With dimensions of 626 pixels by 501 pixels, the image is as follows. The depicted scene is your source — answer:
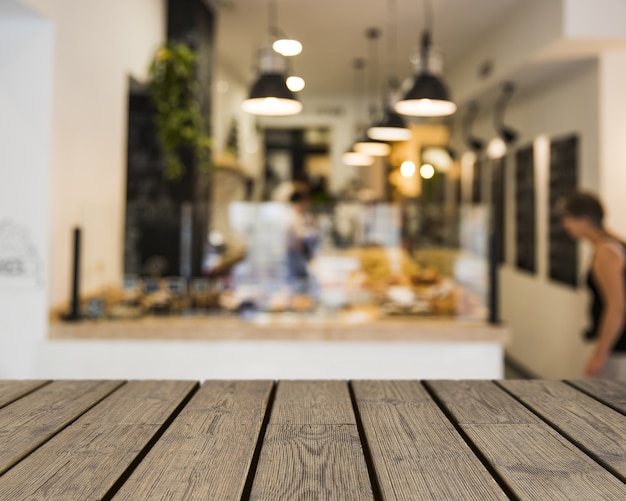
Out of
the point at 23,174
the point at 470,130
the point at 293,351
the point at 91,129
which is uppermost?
the point at 470,130

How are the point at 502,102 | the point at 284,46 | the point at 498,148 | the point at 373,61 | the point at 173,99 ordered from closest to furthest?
the point at 284,46 < the point at 173,99 < the point at 502,102 < the point at 498,148 < the point at 373,61

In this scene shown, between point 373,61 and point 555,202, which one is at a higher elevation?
point 373,61

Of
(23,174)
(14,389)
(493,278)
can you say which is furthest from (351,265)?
(14,389)

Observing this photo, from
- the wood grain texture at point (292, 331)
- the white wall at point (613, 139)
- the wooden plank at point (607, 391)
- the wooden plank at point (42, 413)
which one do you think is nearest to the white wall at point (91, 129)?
the wood grain texture at point (292, 331)

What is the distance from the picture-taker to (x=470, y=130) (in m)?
8.16

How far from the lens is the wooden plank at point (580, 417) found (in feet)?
3.56

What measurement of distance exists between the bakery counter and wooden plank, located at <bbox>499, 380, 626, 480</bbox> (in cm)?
168

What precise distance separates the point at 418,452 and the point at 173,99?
140 inches

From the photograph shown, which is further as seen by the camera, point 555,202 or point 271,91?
point 555,202

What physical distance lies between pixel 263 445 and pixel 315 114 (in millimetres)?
8848

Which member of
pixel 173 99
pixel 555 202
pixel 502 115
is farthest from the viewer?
pixel 502 115

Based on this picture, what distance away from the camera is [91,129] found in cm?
357

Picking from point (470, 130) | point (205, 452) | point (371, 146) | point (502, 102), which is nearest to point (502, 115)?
point (502, 102)

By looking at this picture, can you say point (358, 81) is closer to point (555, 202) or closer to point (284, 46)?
point (555, 202)
